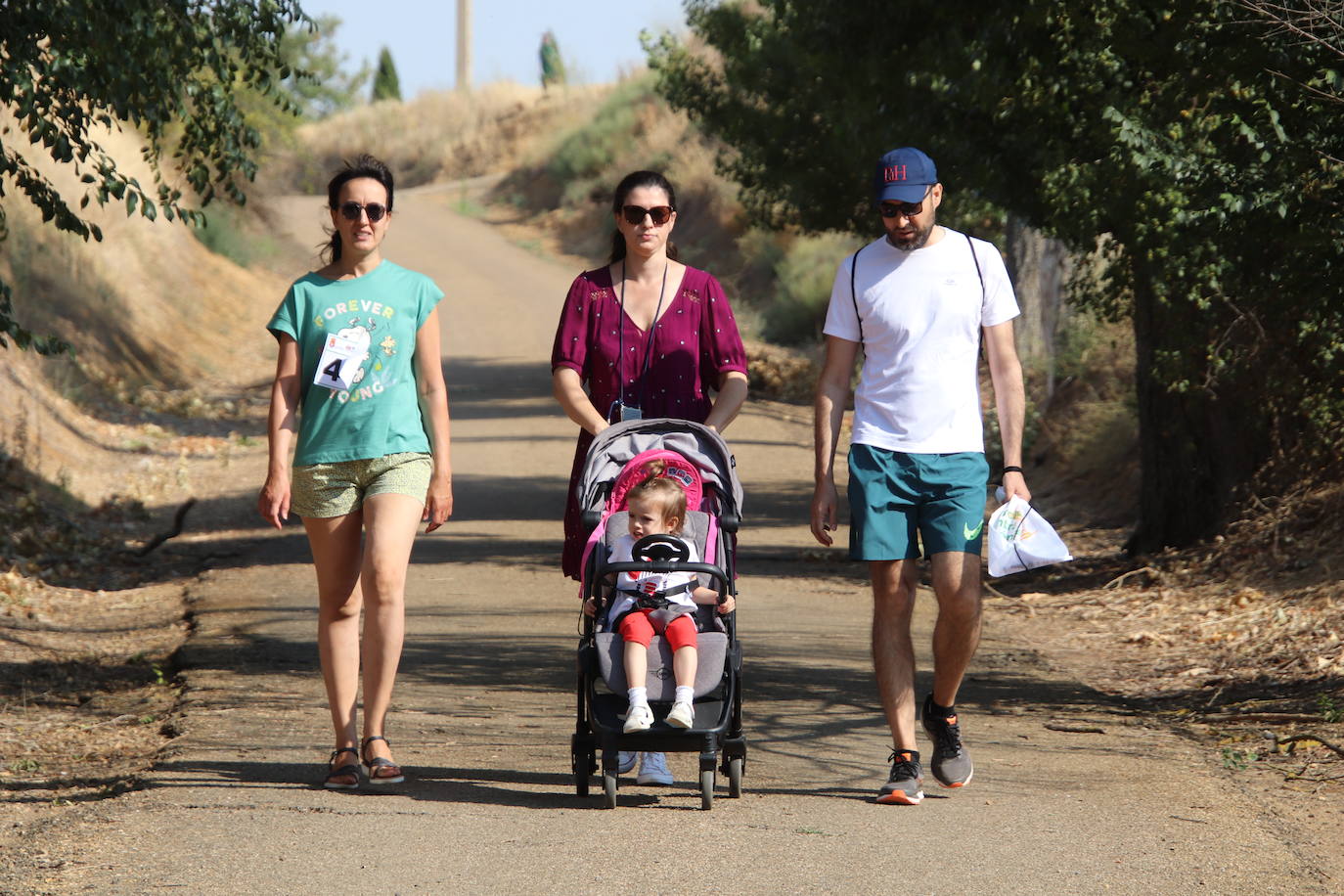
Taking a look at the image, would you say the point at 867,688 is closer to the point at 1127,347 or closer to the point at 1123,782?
the point at 1123,782

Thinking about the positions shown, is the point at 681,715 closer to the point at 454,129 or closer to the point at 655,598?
the point at 655,598

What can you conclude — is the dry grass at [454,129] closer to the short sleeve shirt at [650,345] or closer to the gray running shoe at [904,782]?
the short sleeve shirt at [650,345]

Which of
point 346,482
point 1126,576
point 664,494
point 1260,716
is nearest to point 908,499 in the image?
point 664,494

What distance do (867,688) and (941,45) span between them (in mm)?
5040

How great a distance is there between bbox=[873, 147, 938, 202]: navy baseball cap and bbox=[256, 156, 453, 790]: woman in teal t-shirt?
63.7 inches

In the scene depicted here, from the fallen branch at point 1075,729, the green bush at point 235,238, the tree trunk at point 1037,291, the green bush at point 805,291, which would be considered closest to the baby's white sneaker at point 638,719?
the fallen branch at point 1075,729

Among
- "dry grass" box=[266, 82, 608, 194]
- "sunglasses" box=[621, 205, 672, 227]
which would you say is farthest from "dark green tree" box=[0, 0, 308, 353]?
"dry grass" box=[266, 82, 608, 194]

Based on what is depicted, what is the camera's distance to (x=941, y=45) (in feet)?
37.0

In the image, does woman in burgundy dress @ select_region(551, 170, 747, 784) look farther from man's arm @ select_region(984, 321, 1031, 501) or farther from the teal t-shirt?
man's arm @ select_region(984, 321, 1031, 501)

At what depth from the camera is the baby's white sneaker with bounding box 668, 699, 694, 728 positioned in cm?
541

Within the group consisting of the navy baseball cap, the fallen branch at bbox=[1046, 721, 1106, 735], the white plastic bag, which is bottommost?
the fallen branch at bbox=[1046, 721, 1106, 735]

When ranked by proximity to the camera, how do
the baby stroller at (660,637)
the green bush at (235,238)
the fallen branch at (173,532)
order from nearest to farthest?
the baby stroller at (660,637) < the fallen branch at (173,532) < the green bush at (235,238)

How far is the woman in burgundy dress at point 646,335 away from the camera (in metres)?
6.00

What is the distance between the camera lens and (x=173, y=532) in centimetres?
1452
